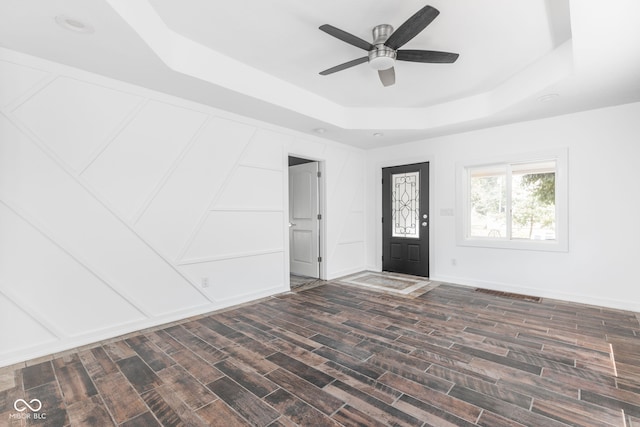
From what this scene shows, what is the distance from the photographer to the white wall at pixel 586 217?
3.68 m

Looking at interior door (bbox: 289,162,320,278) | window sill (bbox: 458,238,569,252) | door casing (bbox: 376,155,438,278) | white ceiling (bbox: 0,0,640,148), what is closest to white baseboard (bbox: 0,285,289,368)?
interior door (bbox: 289,162,320,278)

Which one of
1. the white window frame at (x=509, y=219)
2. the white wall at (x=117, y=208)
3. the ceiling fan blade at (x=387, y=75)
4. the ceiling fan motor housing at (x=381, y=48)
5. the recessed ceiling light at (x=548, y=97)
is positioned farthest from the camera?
the white window frame at (x=509, y=219)

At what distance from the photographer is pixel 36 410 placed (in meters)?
1.88

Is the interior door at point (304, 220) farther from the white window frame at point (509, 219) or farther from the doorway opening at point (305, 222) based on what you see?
the white window frame at point (509, 219)

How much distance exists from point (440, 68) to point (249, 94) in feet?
7.02

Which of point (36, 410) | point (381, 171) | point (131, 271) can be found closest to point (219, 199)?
point (131, 271)

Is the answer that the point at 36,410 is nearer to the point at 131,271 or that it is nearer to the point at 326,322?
the point at 131,271

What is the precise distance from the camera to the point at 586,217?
12.9 ft

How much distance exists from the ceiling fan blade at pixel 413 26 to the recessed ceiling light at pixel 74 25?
225cm

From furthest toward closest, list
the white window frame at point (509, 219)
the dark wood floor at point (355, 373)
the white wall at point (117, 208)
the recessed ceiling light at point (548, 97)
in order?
1. the white window frame at point (509, 219)
2. the recessed ceiling light at point (548, 97)
3. the white wall at point (117, 208)
4. the dark wood floor at point (355, 373)

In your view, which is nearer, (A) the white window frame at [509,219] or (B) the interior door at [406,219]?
(A) the white window frame at [509,219]

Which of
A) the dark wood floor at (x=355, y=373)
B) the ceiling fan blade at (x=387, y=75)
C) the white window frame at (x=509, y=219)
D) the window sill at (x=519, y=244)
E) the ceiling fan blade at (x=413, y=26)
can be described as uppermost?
the ceiling fan blade at (x=413, y=26)

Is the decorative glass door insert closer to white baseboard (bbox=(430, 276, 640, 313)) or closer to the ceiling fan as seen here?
white baseboard (bbox=(430, 276, 640, 313))

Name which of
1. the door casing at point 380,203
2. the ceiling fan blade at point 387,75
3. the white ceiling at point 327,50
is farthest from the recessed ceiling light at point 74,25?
the door casing at point 380,203
